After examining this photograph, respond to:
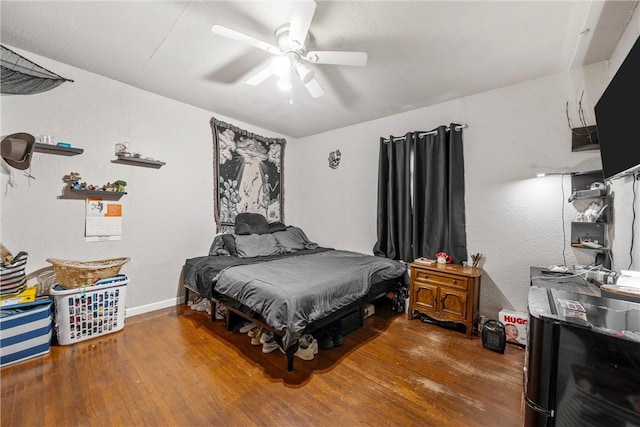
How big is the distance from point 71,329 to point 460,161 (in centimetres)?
423

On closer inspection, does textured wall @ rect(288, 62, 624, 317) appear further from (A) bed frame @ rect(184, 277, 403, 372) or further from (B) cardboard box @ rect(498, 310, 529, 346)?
(A) bed frame @ rect(184, 277, 403, 372)

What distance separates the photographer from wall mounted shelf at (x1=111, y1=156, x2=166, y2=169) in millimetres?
2706

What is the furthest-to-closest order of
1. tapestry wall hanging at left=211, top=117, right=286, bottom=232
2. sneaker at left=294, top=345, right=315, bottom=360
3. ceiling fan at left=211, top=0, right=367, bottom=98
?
tapestry wall hanging at left=211, top=117, right=286, bottom=232, sneaker at left=294, top=345, right=315, bottom=360, ceiling fan at left=211, top=0, right=367, bottom=98

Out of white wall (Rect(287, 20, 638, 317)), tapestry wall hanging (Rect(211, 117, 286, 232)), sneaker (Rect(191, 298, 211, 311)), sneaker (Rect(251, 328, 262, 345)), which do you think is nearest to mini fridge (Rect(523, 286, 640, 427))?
white wall (Rect(287, 20, 638, 317))

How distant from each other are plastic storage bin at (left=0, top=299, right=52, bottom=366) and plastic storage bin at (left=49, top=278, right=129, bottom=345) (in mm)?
94

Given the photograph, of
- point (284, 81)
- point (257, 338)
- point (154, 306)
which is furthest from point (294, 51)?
point (154, 306)

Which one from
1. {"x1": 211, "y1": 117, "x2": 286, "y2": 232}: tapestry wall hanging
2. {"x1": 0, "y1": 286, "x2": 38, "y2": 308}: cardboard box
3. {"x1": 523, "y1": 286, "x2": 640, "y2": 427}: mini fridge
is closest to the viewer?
{"x1": 523, "y1": 286, "x2": 640, "y2": 427}: mini fridge

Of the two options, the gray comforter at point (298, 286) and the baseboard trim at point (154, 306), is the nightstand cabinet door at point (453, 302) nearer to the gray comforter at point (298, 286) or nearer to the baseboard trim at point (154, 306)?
the gray comforter at point (298, 286)

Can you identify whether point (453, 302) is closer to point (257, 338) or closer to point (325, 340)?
point (325, 340)

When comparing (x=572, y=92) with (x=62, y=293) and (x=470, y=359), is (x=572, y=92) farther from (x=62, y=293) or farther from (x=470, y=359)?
(x=62, y=293)

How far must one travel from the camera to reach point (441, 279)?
8.73ft

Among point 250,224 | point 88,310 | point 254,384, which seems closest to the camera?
point 254,384

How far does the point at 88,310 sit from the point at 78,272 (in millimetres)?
370

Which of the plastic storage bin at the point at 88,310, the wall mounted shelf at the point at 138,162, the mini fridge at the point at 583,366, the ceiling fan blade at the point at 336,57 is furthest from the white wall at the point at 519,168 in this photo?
the plastic storage bin at the point at 88,310
